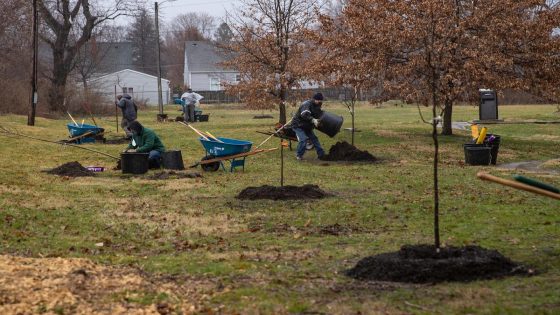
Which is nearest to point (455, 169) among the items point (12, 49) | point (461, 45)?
point (461, 45)

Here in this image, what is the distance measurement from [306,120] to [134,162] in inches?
214

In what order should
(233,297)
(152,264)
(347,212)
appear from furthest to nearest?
(347,212) < (152,264) < (233,297)

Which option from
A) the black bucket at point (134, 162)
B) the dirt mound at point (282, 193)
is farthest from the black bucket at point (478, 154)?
the black bucket at point (134, 162)

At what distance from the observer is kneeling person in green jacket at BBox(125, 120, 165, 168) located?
1958 cm

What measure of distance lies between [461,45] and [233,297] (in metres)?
20.8

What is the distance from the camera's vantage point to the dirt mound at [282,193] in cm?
1401

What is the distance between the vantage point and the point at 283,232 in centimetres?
1095

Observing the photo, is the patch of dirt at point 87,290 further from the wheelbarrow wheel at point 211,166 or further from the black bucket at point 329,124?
the black bucket at point 329,124

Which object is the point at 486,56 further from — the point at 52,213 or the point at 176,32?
the point at 176,32

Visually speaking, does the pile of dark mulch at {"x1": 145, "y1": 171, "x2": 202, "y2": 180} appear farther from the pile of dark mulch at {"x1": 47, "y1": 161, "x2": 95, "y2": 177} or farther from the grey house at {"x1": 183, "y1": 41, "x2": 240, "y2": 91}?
the grey house at {"x1": 183, "y1": 41, "x2": 240, "y2": 91}

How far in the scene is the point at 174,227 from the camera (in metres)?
11.4

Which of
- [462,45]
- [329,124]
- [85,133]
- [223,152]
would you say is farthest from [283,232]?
[85,133]

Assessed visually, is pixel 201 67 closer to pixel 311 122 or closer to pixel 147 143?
pixel 311 122

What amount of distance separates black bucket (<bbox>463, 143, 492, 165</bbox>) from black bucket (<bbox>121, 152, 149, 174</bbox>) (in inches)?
322
